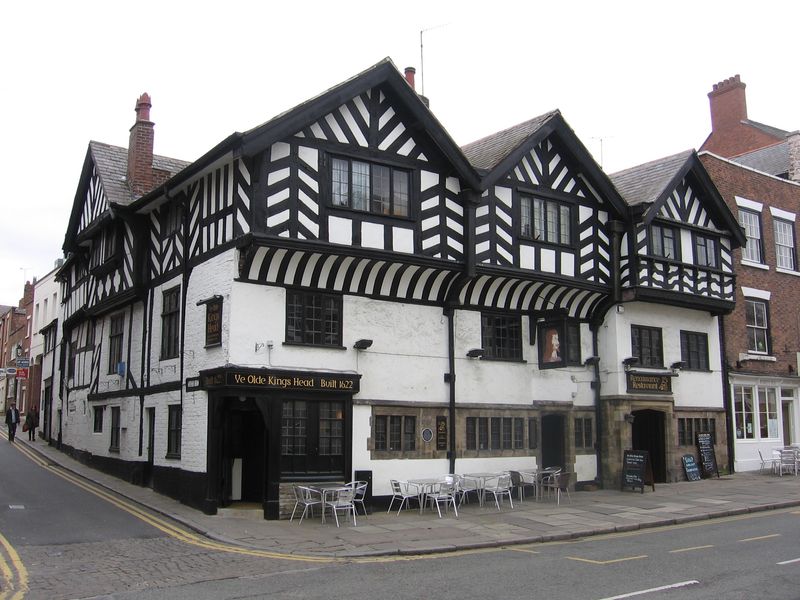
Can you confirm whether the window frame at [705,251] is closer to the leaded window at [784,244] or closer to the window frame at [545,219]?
the leaded window at [784,244]

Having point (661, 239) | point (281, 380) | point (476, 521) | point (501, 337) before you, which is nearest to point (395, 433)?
point (476, 521)

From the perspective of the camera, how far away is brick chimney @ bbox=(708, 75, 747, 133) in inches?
1364

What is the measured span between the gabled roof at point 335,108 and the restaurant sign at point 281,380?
435 cm

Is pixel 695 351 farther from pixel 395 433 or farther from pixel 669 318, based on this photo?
pixel 395 433

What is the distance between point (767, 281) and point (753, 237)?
1.55 metres

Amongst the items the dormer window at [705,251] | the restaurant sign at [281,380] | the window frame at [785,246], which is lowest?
the restaurant sign at [281,380]

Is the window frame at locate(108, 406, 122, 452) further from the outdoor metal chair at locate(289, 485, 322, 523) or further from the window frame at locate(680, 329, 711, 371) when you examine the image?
the window frame at locate(680, 329, 711, 371)

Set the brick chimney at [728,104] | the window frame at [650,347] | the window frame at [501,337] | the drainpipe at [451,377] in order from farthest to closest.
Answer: the brick chimney at [728,104]
the window frame at [650,347]
the window frame at [501,337]
the drainpipe at [451,377]

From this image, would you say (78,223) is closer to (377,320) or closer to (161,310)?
(161,310)

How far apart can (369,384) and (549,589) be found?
833 centimetres

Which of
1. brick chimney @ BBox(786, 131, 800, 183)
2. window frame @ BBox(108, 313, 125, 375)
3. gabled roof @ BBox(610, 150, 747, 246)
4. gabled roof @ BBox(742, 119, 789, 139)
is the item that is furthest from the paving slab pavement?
gabled roof @ BBox(742, 119, 789, 139)

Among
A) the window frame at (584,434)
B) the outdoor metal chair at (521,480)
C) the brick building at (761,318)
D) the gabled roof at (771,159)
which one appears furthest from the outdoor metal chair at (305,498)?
the gabled roof at (771,159)

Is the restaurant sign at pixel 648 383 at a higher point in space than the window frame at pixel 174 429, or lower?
higher

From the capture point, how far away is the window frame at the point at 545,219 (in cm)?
1931
